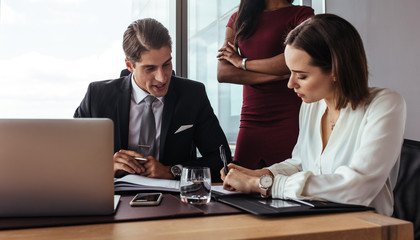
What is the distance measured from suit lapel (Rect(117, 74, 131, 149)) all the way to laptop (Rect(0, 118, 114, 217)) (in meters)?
0.98

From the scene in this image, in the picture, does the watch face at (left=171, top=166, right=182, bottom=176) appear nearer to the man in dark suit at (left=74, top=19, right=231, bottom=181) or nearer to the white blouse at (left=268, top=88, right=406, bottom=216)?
the man in dark suit at (left=74, top=19, right=231, bottom=181)

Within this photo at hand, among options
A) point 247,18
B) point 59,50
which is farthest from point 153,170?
point 59,50

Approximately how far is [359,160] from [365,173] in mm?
48

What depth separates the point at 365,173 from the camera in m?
1.14

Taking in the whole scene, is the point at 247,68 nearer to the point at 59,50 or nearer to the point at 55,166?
the point at 55,166

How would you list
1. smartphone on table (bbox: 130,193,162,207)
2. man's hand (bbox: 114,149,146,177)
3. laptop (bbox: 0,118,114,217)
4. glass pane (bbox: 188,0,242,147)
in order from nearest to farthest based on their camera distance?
1. laptop (bbox: 0,118,114,217)
2. smartphone on table (bbox: 130,193,162,207)
3. man's hand (bbox: 114,149,146,177)
4. glass pane (bbox: 188,0,242,147)

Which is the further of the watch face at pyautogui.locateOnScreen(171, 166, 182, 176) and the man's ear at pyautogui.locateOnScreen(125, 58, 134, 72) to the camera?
the man's ear at pyautogui.locateOnScreen(125, 58, 134, 72)

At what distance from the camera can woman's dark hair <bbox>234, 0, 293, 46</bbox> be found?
2.12m

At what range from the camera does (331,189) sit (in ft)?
3.64

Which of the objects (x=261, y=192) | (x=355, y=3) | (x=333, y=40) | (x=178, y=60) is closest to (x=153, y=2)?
(x=178, y=60)

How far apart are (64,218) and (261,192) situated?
57cm

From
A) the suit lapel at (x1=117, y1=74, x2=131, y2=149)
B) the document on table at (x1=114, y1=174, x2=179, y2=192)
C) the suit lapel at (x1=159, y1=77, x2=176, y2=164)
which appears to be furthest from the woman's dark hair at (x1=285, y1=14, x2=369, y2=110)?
the suit lapel at (x1=117, y1=74, x2=131, y2=149)

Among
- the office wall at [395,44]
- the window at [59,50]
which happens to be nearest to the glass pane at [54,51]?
the window at [59,50]

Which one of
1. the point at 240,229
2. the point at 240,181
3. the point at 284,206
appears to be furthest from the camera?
the point at 240,181
